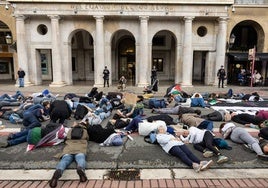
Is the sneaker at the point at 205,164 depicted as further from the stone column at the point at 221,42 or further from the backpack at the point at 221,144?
the stone column at the point at 221,42

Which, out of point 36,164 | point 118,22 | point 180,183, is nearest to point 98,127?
point 36,164

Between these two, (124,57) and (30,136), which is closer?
(30,136)

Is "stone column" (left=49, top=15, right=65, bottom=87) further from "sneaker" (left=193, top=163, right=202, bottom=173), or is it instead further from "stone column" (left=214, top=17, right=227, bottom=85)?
"sneaker" (left=193, top=163, right=202, bottom=173)

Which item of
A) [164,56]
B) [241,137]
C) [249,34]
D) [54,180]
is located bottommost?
[54,180]

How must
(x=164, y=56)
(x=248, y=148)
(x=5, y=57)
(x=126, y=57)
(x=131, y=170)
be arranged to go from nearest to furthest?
(x=131, y=170) → (x=248, y=148) → (x=164, y=56) → (x=126, y=57) → (x=5, y=57)

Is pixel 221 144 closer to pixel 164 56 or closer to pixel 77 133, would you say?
pixel 77 133

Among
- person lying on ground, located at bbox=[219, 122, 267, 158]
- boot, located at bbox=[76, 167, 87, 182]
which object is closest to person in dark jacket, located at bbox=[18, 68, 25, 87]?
boot, located at bbox=[76, 167, 87, 182]

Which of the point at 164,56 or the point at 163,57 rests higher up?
the point at 164,56

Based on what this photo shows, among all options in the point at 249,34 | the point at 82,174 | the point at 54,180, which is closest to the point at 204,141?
the point at 82,174

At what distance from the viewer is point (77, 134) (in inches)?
Answer: 222

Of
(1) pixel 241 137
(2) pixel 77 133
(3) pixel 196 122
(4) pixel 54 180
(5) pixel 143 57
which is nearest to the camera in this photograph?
(4) pixel 54 180

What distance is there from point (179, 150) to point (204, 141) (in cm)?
98

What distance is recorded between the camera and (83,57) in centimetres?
2634

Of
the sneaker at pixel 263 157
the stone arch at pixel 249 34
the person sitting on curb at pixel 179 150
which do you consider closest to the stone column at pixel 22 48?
the person sitting on curb at pixel 179 150
